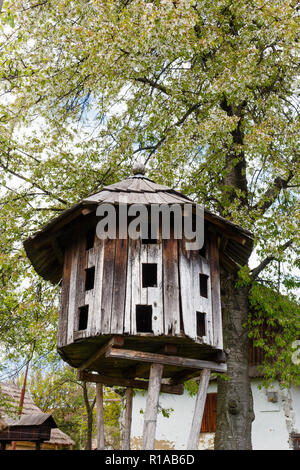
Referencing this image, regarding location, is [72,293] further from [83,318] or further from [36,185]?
[36,185]

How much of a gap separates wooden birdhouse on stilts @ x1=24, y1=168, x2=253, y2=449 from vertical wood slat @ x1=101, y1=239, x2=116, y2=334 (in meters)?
0.01

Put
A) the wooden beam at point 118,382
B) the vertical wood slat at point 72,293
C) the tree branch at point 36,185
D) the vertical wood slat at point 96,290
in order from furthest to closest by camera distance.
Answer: the tree branch at point 36,185 → the wooden beam at point 118,382 → the vertical wood slat at point 72,293 → the vertical wood slat at point 96,290

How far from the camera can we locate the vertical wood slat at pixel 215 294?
7.24 m

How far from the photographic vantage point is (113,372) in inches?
360

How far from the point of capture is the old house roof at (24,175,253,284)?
7086 millimetres

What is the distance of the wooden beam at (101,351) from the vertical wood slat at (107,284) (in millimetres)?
155

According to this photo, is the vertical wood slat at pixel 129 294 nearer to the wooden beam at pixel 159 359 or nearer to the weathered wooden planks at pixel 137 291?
the weathered wooden planks at pixel 137 291

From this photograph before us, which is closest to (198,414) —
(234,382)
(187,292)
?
(187,292)

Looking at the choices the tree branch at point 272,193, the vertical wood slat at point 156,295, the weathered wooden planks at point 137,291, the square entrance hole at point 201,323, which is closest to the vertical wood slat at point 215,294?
the weathered wooden planks at point 137,291

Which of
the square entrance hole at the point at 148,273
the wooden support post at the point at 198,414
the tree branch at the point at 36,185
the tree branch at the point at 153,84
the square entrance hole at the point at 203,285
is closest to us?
the wooden support post at the point at 198,414

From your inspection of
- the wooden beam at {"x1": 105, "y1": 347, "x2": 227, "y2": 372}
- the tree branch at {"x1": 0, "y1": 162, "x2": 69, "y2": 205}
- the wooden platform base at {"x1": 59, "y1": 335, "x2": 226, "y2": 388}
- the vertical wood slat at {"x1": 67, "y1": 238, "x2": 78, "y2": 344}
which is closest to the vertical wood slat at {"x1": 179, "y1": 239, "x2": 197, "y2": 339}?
the wooden platform base at {"x1": 59, "y1": 335, "x2": 226, "y2": 388}

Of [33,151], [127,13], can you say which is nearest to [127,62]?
[127,13]

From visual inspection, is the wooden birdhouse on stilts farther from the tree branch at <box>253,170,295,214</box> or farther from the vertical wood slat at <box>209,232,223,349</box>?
the tree branch at <box>253,170,295,214</box>

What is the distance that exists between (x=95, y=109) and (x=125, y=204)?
5.28 metres
